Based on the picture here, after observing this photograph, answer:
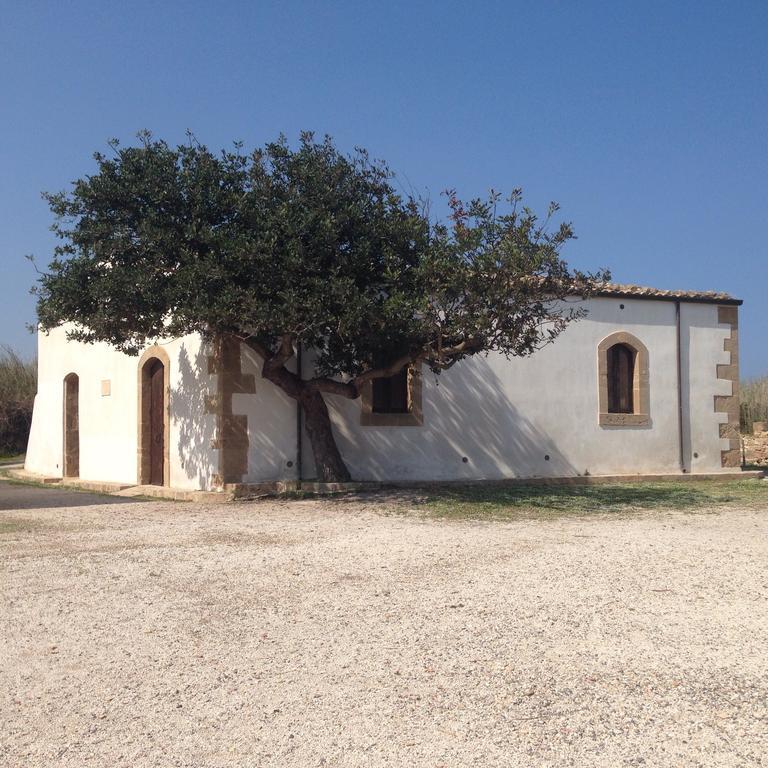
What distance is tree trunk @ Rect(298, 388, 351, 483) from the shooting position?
13047mm

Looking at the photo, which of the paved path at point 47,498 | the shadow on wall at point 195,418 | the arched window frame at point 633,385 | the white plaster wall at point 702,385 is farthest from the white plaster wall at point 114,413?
the white plaster wall at point 702,385

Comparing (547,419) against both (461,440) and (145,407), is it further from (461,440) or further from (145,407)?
(145,407)

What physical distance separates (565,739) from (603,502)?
9180 mm

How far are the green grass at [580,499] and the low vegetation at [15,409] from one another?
54.0ft

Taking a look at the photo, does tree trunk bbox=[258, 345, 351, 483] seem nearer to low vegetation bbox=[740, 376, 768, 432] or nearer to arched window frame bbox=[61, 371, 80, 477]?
arched window frame bbox=[61, 371, 80, 477]

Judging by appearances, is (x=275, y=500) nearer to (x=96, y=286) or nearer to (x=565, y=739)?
(x=96, y=286)

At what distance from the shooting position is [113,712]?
353 centimetres

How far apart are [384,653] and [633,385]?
43.1 ft

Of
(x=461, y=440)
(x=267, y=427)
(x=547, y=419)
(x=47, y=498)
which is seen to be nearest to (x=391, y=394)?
(x=461, y=440)

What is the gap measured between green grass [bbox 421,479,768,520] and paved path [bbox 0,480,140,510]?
4788 mm

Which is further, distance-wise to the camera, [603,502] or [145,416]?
[145,416]

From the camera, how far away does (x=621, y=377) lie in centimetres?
1642

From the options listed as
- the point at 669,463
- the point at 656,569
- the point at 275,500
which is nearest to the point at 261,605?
the point at 656,569

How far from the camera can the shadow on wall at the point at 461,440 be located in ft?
46.5
